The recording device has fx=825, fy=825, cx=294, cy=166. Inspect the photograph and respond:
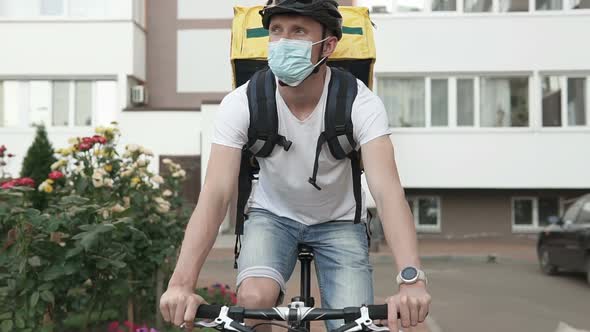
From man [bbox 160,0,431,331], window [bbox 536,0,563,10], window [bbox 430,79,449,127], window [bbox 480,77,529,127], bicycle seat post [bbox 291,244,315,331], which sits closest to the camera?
man [bbox 160,0,431,331]

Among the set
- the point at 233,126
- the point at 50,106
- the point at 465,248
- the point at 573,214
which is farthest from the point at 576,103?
the point at 233,126

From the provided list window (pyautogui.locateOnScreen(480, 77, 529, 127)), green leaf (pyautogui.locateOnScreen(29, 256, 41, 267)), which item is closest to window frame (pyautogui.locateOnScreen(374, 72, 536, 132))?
window (pyautogui.locateOnScreen(480, 77, 529, 127))

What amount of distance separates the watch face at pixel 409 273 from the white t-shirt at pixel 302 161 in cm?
58

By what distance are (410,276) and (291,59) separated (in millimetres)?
954

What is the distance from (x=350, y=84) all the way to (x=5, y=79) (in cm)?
2165

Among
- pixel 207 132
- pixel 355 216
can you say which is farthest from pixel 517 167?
pixel 355 216

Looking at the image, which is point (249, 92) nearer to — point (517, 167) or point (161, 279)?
point (161, 279)

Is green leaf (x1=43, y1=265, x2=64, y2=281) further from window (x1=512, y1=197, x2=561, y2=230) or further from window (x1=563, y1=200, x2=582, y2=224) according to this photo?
window (x1=512, y1=197, x2=561, y2=230)

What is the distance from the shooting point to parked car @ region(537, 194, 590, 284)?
41.8ft

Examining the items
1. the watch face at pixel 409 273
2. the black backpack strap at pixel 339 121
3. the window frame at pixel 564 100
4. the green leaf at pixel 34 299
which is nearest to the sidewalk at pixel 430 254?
the window frame at pixel 564 100

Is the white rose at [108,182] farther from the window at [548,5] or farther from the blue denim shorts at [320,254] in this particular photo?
the window at [548,5]

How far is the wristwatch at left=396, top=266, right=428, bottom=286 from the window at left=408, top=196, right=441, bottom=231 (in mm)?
20003

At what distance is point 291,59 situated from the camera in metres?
3.11

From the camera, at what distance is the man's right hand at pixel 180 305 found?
2646 mm
